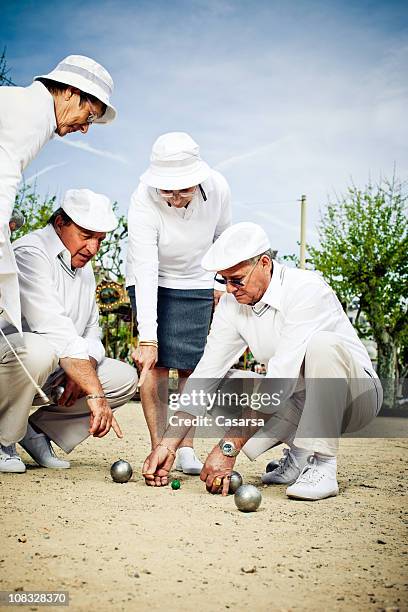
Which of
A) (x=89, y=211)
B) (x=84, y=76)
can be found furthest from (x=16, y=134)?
(x=89, y=211)

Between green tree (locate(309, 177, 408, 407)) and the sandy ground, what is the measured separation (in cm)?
923

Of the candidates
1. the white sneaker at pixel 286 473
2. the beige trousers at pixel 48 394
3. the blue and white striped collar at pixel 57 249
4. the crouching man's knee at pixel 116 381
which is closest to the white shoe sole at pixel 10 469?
the beige trousers at pixel 48 394

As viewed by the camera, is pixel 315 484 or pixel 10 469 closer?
pixel 315 484

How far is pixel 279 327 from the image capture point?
3.87 metres

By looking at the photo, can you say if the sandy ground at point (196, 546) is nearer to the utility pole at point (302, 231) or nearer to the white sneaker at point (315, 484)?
the white sneaker at point (315, 484)

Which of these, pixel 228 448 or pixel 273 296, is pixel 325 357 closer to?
pixel 273 296

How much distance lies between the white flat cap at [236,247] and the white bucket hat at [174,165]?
481mm

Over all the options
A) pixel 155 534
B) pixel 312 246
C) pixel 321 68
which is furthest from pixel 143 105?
pixel 155 534

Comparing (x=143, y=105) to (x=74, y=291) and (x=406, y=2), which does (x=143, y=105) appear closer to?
(x=406, y=2)

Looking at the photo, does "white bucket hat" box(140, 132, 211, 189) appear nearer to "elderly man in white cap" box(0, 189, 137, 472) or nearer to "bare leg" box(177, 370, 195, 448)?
"elderly man in white cap" box(0, 189, 137, 472)

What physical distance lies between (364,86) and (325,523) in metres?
11.8

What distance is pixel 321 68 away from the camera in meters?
13.3

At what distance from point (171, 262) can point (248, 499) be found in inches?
64.0

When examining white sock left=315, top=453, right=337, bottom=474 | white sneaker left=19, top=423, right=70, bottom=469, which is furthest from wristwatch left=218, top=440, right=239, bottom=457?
white sneaker left=19, top=423, right=70, bottom=469
